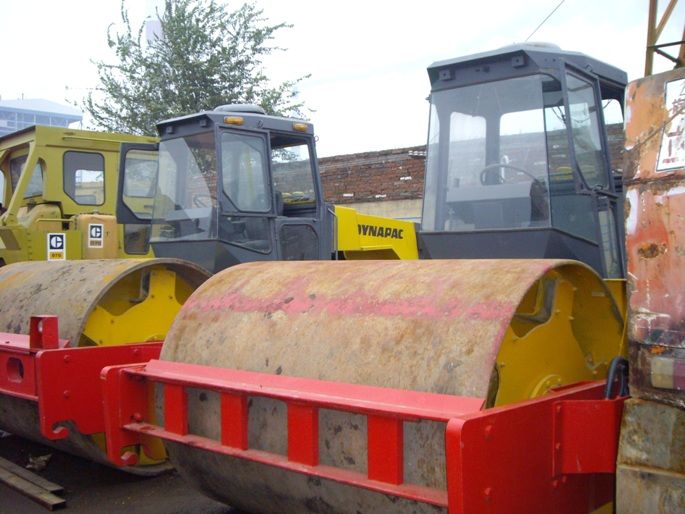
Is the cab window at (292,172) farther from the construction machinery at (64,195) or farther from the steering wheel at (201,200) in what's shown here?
the construction machinery at (64,195)

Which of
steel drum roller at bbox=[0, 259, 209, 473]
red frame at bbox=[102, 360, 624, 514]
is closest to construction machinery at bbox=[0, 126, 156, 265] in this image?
steel drum roller at bbox=[0, 259, 209, 473]

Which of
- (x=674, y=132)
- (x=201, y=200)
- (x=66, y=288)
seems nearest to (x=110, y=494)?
(x=66, y=288)

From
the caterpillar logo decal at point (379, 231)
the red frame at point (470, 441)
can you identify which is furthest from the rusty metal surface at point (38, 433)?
the caterpillar logo decal at point (379, 231)

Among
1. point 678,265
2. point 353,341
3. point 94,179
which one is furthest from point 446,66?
point 94,179

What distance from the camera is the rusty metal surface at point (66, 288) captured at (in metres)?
4.25

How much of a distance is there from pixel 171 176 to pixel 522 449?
16.3ft

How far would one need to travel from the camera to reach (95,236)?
24.3 ft

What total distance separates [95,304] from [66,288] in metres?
0.38

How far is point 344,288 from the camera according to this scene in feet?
10.3

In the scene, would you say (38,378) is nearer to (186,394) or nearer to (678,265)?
(186,394)

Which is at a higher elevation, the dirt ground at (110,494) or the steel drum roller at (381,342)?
the steel drum roller at (381,342)

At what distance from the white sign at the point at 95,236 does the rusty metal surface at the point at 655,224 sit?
588 centimetres

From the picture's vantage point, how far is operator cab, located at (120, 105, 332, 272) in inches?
249

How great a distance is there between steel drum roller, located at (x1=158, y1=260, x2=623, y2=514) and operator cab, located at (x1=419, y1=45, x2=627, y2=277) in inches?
53.1
